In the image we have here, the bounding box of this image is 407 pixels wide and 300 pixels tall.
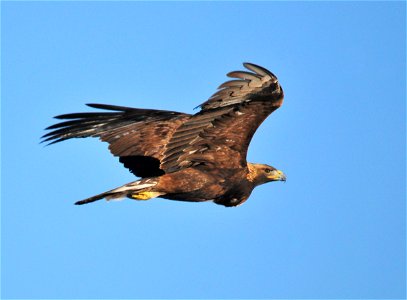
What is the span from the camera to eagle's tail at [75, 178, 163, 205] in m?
15.4

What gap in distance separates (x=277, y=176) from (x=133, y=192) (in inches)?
107

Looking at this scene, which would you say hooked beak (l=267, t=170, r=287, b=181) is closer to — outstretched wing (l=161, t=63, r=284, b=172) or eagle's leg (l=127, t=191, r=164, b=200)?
outstretched wing (l=161, t=63, r=284, b=172)

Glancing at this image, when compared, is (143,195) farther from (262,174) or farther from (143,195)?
(262,174)

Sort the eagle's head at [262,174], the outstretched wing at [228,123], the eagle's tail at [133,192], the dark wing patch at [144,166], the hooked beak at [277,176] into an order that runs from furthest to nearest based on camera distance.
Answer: the hooked beak at [277,176]
the eagle's head at [262,174]
the dark wing patch at [144,166]
the outstretched wing at [228,123]
the eagle's tail at [133,192]

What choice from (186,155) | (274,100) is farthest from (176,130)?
(274,100)

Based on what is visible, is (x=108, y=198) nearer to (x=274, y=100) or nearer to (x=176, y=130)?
(x=176, y=130)

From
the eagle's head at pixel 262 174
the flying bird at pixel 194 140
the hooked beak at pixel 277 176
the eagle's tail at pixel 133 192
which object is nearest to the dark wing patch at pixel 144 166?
the flying bird at pixel 194 140

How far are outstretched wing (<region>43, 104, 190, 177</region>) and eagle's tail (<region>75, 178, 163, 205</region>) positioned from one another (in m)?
0.91

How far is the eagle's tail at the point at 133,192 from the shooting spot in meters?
15.4

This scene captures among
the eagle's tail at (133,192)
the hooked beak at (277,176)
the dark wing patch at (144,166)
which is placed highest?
the hooked beak at (277,176)

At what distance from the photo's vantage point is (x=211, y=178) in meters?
16.3

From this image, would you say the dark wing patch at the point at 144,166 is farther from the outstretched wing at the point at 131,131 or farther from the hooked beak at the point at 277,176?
the hooked beak at the point at 277,176

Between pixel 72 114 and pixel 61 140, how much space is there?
41 centimetres

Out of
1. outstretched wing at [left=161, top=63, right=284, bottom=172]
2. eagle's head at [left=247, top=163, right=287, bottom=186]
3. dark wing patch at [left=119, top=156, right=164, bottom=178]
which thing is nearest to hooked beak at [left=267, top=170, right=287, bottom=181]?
eagle's head at [left=247, top=163, right=287, bottom=186]
